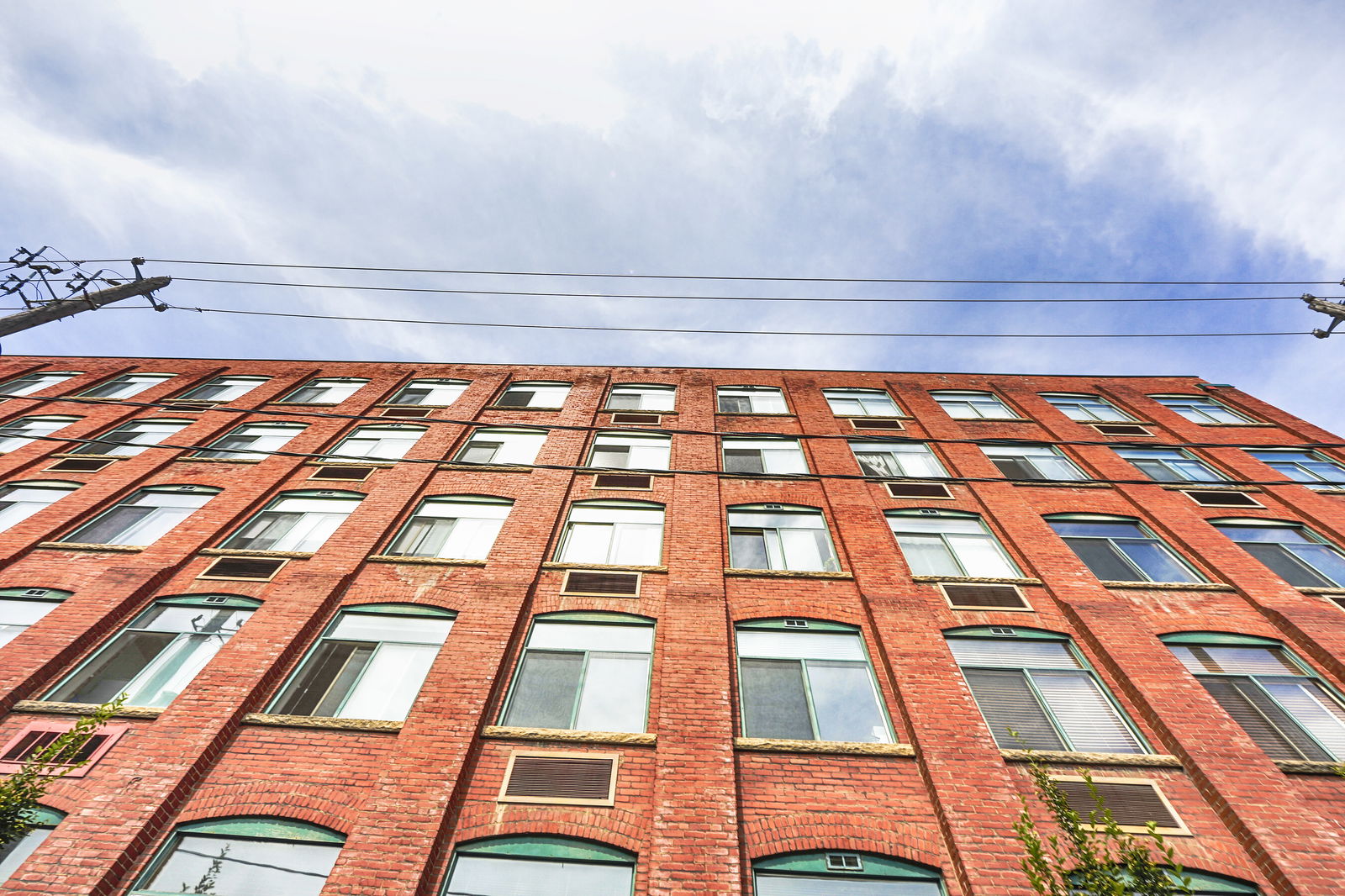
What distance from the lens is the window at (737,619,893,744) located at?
899 cm

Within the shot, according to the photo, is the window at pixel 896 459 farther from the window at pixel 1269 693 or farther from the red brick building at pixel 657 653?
the window at pixel 1269 693

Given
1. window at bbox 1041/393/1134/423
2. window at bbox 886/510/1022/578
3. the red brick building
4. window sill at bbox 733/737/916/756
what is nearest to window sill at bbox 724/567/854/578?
the red brick building

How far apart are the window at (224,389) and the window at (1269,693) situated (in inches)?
1064

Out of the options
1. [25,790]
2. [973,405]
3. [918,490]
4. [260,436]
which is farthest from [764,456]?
[260,436]

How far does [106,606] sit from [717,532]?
1153 centimetres

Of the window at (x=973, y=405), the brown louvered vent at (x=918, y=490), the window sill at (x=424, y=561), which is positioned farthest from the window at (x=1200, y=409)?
the window sill at (x=424, y=561)

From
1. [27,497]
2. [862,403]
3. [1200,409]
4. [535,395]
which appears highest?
[1200,409]

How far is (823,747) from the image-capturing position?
8.52 metres

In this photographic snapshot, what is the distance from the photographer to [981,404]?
1988 cm

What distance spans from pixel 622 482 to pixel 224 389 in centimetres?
1642

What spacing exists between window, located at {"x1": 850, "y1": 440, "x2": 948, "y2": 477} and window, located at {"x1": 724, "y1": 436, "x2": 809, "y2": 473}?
64.3 inches

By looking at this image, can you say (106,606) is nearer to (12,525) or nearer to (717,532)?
(12,525)

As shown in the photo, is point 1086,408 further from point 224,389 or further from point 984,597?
point 224,389

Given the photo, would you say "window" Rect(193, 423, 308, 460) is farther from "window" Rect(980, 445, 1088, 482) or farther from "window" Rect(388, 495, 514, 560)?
"window" Rect(980, 445, 1088, 482)
